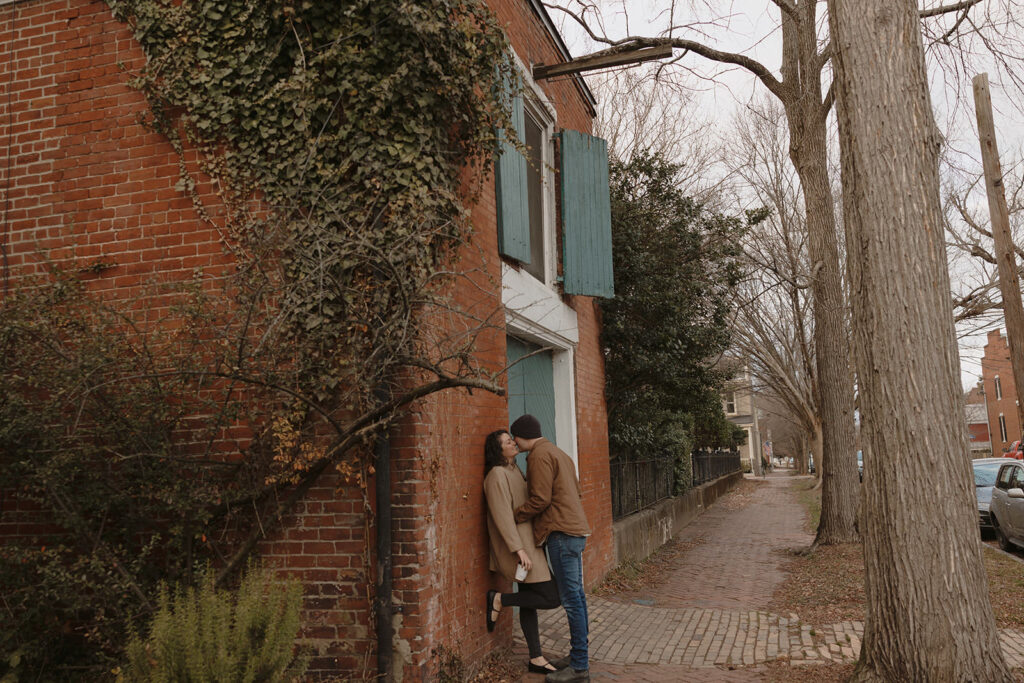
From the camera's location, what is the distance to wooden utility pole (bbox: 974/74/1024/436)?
30.8 feet

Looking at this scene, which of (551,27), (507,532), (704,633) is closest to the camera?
(507,532)

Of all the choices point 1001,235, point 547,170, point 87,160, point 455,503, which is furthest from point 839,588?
point 87,160

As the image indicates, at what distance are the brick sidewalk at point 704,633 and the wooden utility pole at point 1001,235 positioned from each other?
4091mm

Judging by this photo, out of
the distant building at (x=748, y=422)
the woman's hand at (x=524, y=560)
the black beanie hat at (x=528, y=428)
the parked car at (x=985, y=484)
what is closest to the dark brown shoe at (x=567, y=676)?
the woman's hand at (x=524, y=560)

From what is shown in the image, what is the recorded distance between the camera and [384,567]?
4801 millimetres

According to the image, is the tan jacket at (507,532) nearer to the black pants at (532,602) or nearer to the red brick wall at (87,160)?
the black pants at (532,602)

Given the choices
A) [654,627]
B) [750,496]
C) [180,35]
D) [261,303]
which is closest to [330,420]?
[261,303]

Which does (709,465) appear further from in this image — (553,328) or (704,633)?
(704,633)

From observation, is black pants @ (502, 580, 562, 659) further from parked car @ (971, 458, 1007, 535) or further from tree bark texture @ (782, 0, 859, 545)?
parked car @ (971, 458, 1007, 535)

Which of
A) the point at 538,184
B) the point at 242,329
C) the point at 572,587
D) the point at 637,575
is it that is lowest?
the point at 637,575

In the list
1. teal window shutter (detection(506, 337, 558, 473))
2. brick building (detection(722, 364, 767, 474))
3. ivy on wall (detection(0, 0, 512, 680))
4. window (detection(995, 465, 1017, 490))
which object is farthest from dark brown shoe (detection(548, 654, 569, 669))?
brick building (detection(722, 364, 767, 474))

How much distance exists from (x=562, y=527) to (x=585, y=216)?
448 centimetres

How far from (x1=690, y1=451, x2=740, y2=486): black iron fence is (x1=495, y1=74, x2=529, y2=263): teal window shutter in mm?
15534

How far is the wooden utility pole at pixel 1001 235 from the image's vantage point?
9375 mm
